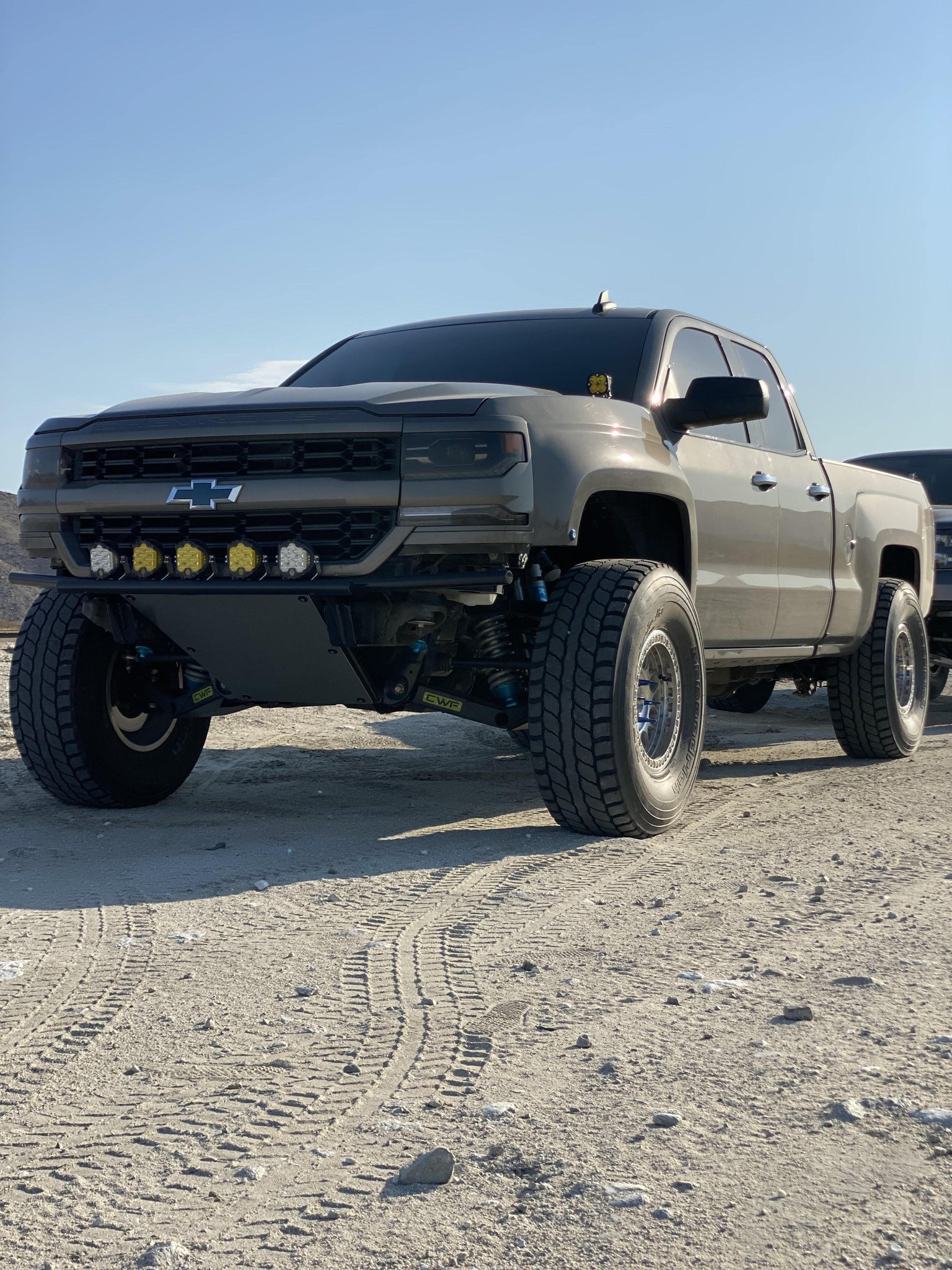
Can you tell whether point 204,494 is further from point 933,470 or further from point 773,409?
point 933,470

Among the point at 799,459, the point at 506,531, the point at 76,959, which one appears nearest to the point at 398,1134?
the point at 76,959

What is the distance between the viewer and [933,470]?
11.2 meters

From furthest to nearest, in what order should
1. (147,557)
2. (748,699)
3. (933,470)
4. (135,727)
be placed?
(933,470)
(748,699)
(135,727)
(147,557)

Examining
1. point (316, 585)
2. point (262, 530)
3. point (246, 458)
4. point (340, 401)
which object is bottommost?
point (316, 585)

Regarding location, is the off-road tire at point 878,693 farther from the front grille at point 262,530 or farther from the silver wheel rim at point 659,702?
the front grille at point 262,530

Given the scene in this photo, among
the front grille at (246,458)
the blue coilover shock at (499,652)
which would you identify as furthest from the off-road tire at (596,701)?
the front grille at (246,458)

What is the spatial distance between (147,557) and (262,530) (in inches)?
17.0

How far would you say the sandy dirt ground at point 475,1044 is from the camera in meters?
1.98

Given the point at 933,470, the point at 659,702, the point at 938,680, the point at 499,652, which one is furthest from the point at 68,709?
the point at 933,470

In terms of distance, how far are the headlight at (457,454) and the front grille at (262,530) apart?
0.17 m

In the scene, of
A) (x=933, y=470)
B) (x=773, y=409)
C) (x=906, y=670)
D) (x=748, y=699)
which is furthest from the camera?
(x=933, y=470)

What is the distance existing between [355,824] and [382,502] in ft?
4.60

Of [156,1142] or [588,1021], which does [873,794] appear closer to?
[588,1021]

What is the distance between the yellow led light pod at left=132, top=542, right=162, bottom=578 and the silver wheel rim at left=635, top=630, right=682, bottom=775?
1.68m
